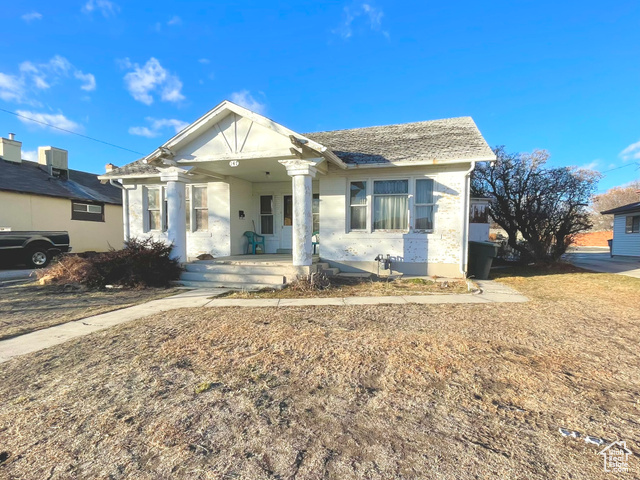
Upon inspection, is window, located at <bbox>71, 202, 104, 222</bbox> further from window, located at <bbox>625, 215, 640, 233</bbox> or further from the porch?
window, located at <bbox>625, 215, 640, 233</bbox>

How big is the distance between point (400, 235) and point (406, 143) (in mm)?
2894

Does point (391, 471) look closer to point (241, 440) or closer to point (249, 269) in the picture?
point (241, 440)

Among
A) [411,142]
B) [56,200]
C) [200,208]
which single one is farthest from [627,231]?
[56,200]

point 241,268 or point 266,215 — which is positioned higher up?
point 266,215

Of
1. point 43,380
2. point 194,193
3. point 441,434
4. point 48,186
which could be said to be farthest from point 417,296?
point 48,186

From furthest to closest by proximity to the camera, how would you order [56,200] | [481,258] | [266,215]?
[56,200] < [266,215] < [481,258]

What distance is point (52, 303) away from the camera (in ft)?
21.7

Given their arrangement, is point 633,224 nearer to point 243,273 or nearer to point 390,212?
point 390,212

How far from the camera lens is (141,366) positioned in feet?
11.3

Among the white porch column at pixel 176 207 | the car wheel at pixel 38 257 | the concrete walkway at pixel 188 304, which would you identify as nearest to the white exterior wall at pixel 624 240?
the concrete walkway at pixel 188 304

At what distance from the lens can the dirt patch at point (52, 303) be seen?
5258 millimetres

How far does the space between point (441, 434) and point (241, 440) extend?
4.58 ft

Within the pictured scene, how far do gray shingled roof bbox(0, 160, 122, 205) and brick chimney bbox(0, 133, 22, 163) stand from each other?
277 mm

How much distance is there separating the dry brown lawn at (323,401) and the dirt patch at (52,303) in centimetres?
151
